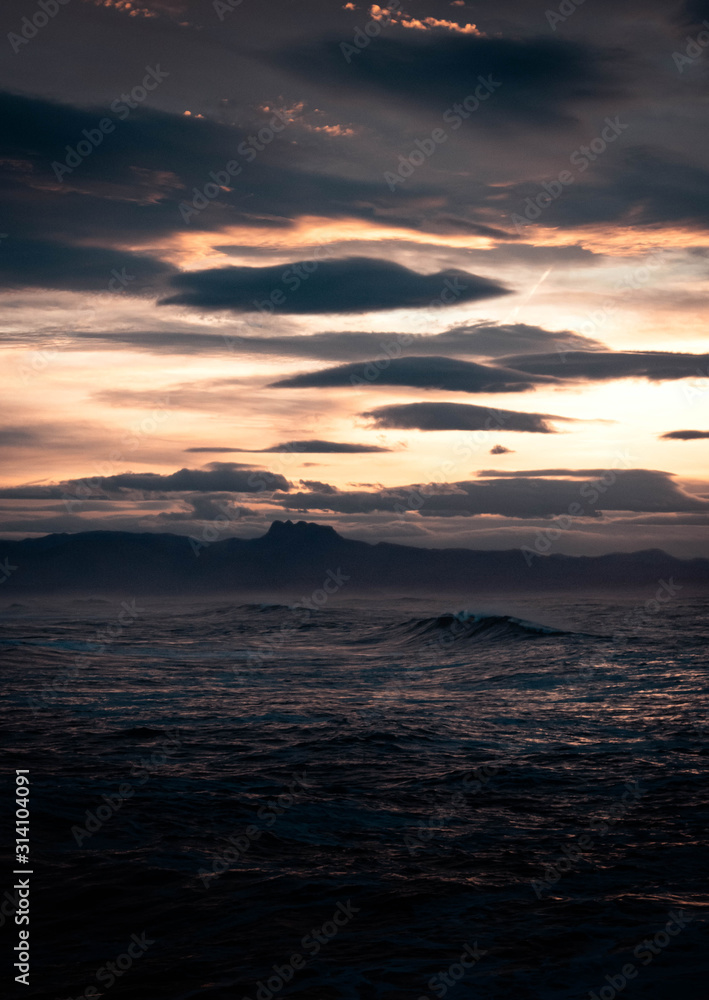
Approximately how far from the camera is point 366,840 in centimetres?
859

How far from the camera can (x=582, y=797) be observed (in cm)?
1005

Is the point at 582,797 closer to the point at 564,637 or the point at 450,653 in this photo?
the point at 450,653

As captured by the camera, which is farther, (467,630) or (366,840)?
(467,630)

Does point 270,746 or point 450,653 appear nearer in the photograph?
point 270,746

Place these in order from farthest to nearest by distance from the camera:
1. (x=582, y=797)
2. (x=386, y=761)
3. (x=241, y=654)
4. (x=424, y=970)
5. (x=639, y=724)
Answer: (x=241, y=654) → (x=639, y=724) → (x=386, y=761) → (x=582, y=797) → (x=424, y=970)

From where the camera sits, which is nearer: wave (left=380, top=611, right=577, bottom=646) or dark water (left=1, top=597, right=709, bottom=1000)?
dark water (left=1, top=597, right=709, bottom=1000)

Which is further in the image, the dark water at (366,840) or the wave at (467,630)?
the wave at (467,630)

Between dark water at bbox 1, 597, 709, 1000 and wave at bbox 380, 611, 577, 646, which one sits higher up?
dark water at bbox 1, 597, 709, 1000

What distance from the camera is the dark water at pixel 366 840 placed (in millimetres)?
5918

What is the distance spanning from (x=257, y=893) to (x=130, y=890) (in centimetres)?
117

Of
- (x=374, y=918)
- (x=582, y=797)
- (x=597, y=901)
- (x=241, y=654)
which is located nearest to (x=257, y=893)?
(x=374, y=918)

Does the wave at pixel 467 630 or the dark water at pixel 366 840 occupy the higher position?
the dark water at pixel 366 840

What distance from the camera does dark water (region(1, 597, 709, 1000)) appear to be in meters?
5.92

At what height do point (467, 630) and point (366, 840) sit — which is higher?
point (366, 840)
